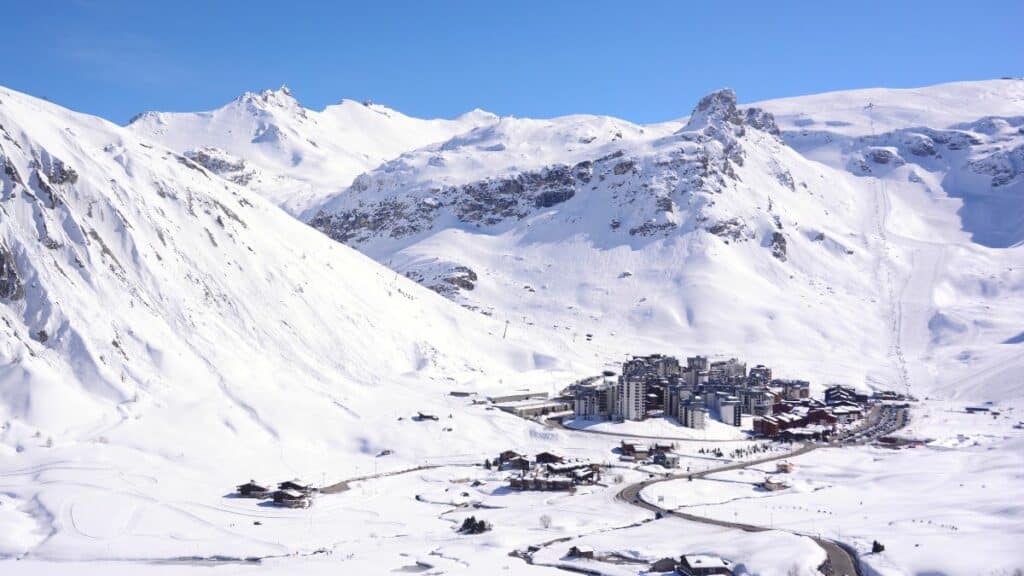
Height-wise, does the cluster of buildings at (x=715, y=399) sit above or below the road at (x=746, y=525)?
above

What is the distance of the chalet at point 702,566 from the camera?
44625mm

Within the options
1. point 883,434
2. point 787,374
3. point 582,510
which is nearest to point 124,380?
point 582,510

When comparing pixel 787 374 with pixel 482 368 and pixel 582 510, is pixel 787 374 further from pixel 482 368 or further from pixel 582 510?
pixel 582 510

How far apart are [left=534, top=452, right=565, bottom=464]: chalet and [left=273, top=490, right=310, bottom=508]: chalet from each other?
21.0 metres

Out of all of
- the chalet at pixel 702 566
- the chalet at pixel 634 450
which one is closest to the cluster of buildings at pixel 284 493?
the chalet at pixel 702 566

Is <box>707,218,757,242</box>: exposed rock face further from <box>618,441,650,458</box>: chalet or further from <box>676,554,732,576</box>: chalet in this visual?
<box>676,554,732,576</box>: chalet

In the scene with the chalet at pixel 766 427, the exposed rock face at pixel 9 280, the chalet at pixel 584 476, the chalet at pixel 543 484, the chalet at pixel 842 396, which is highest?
the exposed rock face at pixel 9 280

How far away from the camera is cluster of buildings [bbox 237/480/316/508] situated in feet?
196

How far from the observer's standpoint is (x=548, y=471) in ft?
232

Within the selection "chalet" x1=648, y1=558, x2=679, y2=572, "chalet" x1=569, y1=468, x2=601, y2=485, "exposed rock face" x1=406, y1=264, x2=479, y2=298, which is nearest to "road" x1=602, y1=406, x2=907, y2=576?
"chalet" x1=569, y1=468, x2=601, y2=485

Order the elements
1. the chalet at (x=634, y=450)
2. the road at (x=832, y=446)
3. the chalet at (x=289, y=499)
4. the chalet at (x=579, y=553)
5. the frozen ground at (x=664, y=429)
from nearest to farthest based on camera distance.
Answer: the road at (x=832, y=446) < the chalet at (x=579, y=553) < the chalet at (x=289, y=499) < the chalet at (x=634, y=450) < the frozen ground at (x=664, y=429)

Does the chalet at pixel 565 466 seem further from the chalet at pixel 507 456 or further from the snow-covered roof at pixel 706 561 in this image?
the snow-covered roof at pixel 706 561

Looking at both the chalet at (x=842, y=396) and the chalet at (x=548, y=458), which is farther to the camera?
the chalet at (x=842, y=396)

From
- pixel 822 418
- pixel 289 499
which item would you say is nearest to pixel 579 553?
pixel 289 499
